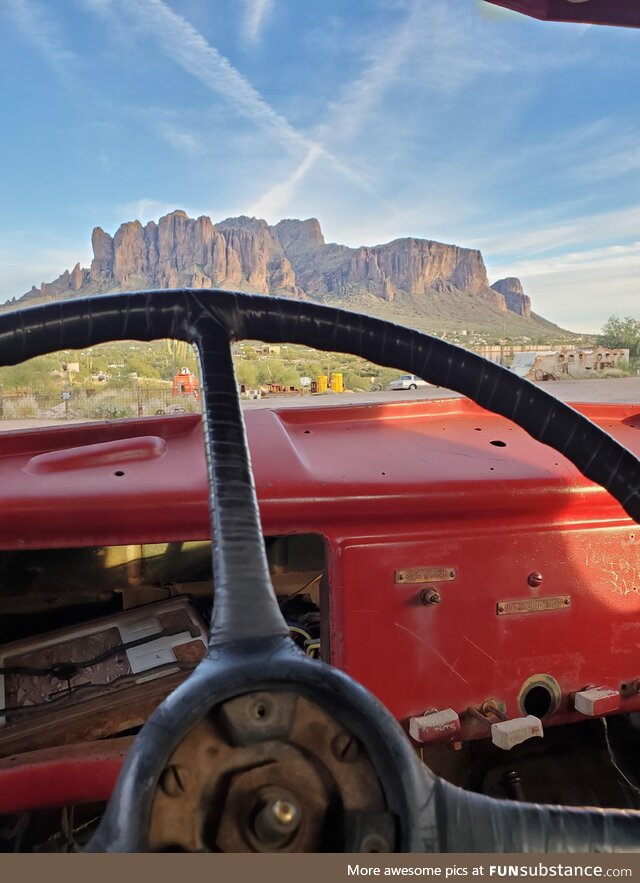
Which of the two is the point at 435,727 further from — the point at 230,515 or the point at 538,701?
the point at 230,515

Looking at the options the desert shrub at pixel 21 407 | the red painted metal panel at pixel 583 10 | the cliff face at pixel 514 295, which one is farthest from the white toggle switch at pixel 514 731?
the cliff face at pixel 514 295

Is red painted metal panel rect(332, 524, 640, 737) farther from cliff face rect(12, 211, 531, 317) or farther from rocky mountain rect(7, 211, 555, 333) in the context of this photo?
cliff face rect(12, 211, 531, 317)

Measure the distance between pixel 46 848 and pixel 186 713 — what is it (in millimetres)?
1333

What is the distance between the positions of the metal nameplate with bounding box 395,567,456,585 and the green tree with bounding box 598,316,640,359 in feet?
116

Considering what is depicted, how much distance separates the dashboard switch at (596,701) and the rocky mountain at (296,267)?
79.3 meters

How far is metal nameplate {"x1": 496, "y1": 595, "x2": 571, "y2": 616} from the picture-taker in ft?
5.55

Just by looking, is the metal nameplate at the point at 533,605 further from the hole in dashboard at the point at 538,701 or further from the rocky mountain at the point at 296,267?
the rocky mountain at the point at 296,267

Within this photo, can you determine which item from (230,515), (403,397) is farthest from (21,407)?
(230,515)

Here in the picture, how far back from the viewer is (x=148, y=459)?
1.79 m

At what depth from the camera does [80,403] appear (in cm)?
1717

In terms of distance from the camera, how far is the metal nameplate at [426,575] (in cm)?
163

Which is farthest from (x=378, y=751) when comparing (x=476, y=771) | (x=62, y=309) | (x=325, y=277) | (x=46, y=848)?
(x=325, y=277)

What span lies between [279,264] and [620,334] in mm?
67656

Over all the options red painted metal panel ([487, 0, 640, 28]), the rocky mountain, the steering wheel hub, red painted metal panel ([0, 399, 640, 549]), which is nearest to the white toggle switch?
red painted metal panel ([0, 399, 640, 549])
